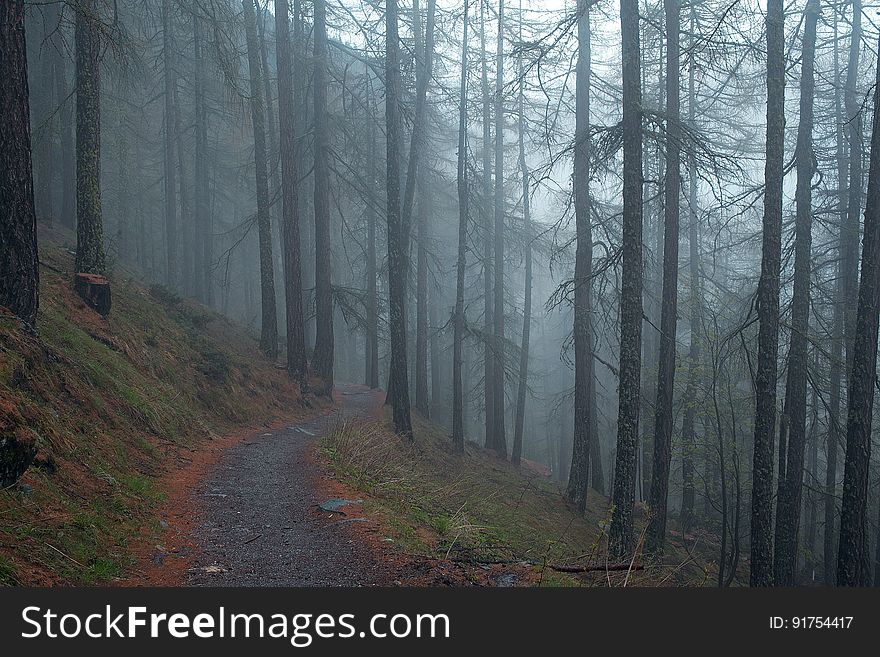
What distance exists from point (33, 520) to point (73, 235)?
19.7 meters

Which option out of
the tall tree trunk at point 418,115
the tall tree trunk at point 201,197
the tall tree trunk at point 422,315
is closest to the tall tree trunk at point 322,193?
the tall tree trunk at point 418,115

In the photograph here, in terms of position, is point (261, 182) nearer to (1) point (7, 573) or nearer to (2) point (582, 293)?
(2) point (582, 293)

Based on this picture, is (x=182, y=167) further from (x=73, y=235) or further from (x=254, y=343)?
(x=254, y=343)

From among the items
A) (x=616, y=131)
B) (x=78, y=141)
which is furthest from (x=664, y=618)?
(x=78, y=141)

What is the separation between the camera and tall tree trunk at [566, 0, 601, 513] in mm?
13492

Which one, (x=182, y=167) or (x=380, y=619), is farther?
(x=182, y=167)

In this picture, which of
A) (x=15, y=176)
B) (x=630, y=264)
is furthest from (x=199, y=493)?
(x=630, y=264)

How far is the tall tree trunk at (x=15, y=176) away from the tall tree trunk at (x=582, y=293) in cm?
1026

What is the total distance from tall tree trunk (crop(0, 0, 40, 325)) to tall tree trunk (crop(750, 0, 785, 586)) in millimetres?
9768

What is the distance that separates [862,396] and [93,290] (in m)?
12.8

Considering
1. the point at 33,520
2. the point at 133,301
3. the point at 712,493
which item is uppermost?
the point at 133,301

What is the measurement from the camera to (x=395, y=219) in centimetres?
1345

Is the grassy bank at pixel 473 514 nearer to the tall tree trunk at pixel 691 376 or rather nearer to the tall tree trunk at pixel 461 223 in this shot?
the tall tree trunk at pixel 461 223

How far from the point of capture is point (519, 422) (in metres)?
21.5
